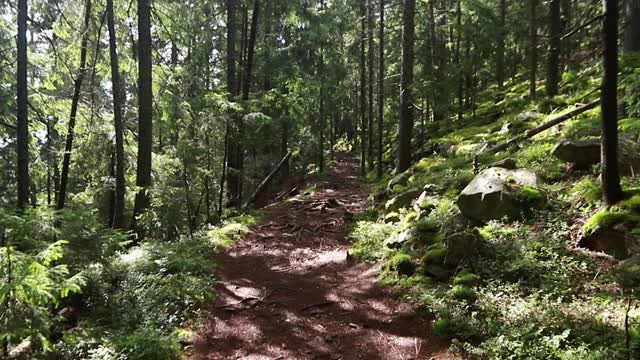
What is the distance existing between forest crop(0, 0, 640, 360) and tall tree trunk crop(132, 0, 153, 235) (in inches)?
2.0

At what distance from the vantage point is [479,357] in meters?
4.88

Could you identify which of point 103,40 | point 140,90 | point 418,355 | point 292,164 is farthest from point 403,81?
point 292,164

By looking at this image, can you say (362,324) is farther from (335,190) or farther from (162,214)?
(335,190)

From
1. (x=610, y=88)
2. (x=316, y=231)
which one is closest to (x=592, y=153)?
(x=610, y=88)

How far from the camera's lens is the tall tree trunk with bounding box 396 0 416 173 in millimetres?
15117

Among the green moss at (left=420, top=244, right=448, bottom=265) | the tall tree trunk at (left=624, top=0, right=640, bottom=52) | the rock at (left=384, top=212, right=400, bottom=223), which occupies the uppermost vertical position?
the tall tree trunk at (left=624, top=0, right=640, bottom=52)

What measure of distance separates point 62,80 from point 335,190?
37.1 feet

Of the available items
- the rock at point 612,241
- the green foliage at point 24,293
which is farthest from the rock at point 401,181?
the green foliage at point 24,293

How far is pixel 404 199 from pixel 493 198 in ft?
11.3

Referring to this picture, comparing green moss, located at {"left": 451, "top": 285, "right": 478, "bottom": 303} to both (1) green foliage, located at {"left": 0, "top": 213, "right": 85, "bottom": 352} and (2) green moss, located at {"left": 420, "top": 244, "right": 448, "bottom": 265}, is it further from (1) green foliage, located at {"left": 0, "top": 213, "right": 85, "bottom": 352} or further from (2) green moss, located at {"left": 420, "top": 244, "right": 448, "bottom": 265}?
(1) green foliage, located at {"left": 0, "top": 213, "right": 85, "bottom": 352}

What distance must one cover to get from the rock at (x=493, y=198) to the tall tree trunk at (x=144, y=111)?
27.0 ft

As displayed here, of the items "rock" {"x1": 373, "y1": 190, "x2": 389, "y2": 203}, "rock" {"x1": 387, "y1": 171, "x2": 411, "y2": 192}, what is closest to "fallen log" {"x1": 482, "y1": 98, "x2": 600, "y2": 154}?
"rock" {"x1": 387, "y1": 171, "x2": 411, "y2": 192}

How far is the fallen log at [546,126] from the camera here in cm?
1126

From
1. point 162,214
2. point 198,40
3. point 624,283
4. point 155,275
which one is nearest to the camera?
point 624,283
